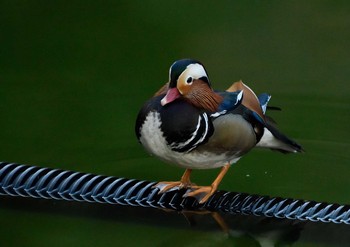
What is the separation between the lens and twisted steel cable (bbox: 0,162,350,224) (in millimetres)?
2857

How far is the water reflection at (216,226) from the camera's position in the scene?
2.84m

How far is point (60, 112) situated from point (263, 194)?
938 mm

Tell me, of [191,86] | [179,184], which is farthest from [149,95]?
[191,86]

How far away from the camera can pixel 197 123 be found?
268 cm

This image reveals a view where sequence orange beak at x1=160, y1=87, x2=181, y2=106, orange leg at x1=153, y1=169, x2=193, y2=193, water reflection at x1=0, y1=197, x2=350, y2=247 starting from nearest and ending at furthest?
orange beak at x1=160, y1=87, x2=181, y2=106
water reflection at x1=0, y1=197, x2=350, y2=247
orange leg at x1=153, y1=169, x2=193, y2=193

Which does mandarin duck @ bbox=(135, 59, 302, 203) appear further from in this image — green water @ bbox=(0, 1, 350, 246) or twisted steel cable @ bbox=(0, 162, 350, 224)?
green water @ bbox=(0, 1, 350, 246)

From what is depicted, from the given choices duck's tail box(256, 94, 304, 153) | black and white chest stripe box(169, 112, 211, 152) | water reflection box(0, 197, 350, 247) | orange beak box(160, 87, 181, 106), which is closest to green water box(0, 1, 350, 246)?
water reflection box(0, 197, 350, 247)

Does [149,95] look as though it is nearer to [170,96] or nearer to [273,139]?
[273,139]

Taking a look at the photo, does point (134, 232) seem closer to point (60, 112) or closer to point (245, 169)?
point (245, 169)

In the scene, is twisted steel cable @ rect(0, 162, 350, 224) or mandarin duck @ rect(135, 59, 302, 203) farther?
twisted steel cable @ rect(0, 162, 350, 224)

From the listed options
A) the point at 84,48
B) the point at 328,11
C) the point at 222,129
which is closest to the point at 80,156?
the point at 222,129

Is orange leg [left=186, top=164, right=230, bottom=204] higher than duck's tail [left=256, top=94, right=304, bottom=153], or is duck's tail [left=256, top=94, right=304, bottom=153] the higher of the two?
duck's tail [left=256, top=94, right=304, bottom=153]

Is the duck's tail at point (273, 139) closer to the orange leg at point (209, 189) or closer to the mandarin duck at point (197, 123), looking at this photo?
the mandarin duck at point (197, 123)

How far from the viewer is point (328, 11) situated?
4.70 metres
